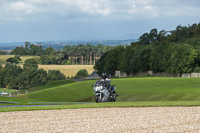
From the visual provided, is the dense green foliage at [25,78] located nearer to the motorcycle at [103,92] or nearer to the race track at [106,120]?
the motorcycle at [103,92]

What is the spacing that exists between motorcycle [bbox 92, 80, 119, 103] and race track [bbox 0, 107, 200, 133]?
529 cm

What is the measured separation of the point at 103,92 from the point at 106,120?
11.9 meters

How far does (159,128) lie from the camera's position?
2305 centimetres

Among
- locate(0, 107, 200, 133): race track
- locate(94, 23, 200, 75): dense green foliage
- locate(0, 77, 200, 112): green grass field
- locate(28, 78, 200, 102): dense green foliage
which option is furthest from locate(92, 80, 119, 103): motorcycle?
locate(94, 23, 200, 75): dense green foliage

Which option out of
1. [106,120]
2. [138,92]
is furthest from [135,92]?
[106,120]

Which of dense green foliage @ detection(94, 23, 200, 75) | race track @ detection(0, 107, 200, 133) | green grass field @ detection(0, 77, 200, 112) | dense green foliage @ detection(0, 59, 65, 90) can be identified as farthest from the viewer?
dense green foliage @ detection(0, 59, 65, 90)

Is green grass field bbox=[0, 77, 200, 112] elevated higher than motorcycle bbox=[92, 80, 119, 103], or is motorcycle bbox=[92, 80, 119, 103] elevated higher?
motorcycle bbox=[92, 80, 119, 103]

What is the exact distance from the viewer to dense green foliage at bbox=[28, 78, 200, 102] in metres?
54.8

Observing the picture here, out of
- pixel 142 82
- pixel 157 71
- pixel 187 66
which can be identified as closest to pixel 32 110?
pixel 142 82

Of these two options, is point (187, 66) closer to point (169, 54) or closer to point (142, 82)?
point (169, 54)

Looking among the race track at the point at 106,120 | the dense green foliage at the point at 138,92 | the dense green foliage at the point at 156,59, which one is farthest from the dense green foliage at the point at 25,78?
the race track at the point at 106,120

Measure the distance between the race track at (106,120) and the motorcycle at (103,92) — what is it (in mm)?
5293

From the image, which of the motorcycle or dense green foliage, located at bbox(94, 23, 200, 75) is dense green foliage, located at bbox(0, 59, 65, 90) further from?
the motorcycle

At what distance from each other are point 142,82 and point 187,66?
46574 millimetres
